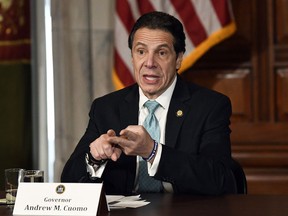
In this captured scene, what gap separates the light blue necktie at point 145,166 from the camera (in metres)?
2.82

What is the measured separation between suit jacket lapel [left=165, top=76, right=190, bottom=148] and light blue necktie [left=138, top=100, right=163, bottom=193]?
0.05m

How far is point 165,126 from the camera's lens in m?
2.93

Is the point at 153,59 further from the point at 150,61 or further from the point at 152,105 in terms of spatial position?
the point at 152,105

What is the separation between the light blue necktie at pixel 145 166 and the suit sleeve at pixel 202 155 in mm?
92

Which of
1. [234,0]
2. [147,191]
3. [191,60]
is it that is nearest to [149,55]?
[147,191]

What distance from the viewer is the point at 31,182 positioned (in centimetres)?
236

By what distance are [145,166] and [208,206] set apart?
569 mm

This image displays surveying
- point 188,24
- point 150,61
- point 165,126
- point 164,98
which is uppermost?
point 188,24

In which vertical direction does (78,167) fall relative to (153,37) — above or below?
below

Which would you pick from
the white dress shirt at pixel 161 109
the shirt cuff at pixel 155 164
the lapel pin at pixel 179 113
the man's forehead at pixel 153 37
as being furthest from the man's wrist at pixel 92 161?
the man's forehead at pixel 153 37

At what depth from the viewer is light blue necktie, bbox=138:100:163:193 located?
282 centimetres

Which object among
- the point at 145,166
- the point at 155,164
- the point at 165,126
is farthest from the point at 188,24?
the point at 155,164

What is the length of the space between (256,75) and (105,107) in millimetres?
1564

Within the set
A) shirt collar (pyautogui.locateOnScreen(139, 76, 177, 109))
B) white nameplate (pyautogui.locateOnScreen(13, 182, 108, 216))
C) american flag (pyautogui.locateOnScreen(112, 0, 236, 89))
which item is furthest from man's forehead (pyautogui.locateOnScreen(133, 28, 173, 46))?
american flag (pyautogui.locateOnScreen(112, 0, 236, 89))
